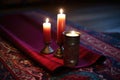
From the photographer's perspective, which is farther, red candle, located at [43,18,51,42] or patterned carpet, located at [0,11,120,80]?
red candle, located at [43,18,51,42]

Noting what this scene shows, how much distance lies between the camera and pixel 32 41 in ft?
5.83

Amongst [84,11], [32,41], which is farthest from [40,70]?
[84,11]

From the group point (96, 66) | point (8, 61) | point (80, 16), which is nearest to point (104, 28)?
point (80, 16)

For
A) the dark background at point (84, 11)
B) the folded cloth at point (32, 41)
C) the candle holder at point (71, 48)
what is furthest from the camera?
the dark background at point (84, 11)

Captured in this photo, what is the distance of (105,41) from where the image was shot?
1954mm

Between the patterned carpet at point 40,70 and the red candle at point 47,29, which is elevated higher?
the red candle at point 47,29

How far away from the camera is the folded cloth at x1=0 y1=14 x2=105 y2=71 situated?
1.35m

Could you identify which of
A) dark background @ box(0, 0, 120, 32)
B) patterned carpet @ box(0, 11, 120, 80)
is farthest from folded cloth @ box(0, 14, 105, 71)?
dark background @ box(0, 0, 120, 32)

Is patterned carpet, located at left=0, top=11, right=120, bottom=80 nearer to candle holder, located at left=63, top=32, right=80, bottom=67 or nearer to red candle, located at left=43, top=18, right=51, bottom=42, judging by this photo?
candle holder, located at left=63, top=32, right=80, bottom=67

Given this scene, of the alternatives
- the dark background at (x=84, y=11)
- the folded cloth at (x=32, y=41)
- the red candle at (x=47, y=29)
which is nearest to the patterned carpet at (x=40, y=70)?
the folded cloth at (x=32, y=41)

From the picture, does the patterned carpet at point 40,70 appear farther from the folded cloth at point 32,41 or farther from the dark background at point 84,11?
the dark background at point 84,11

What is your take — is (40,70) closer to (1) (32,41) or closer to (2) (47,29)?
(2) (47,29)

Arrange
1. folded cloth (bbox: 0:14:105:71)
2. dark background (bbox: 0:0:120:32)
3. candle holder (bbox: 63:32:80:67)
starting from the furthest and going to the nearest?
dark background (bbox: 0:0:120:32) → folded cloth (bbox: 0:14:105:71) → candle holder (bbox: 63:32:80:67)

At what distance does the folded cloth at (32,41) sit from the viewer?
135 cm
